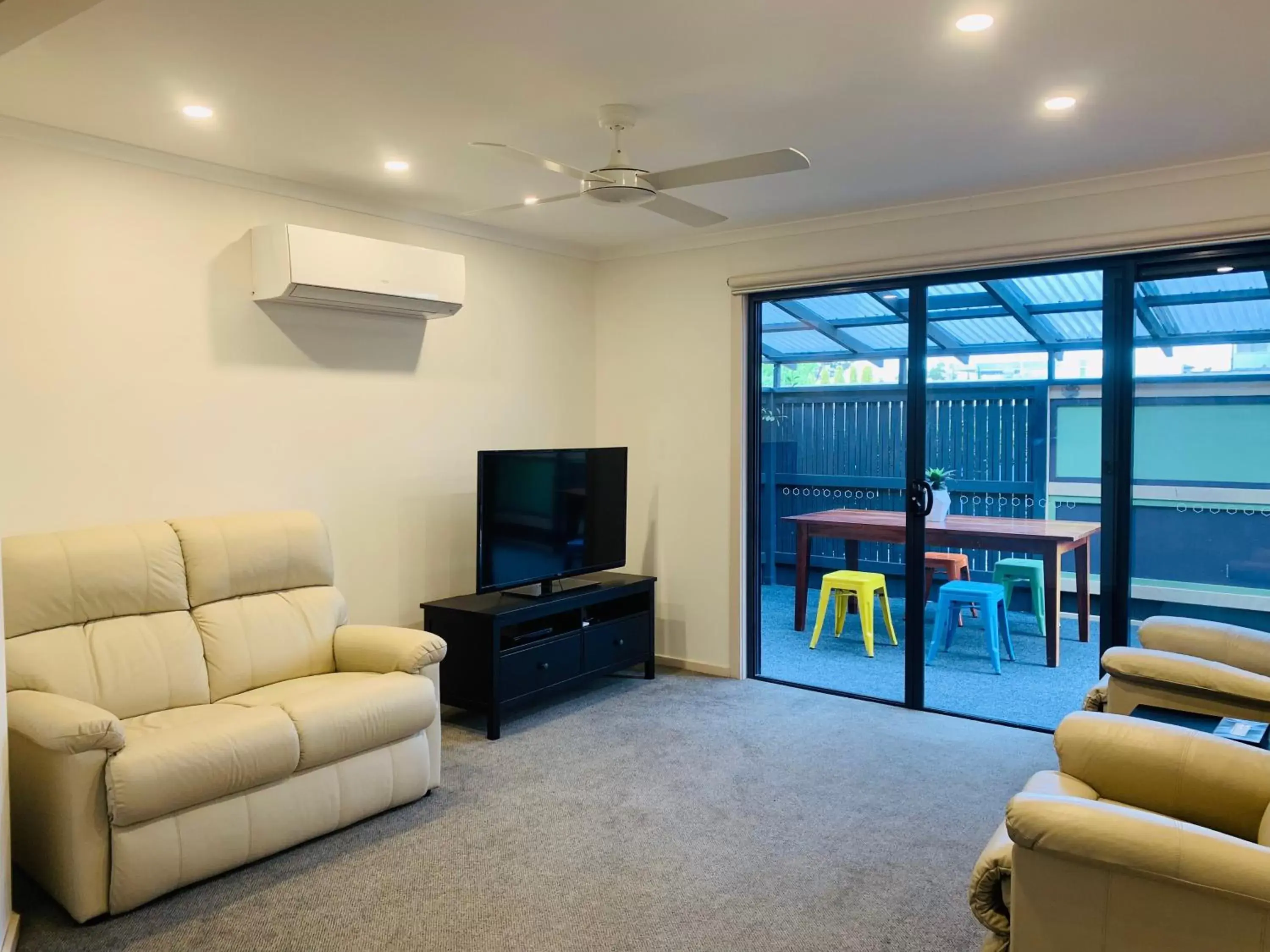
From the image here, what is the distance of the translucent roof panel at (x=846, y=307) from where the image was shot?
4691 mm

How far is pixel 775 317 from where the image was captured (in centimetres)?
→ 508

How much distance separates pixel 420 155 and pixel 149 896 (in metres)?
2.73

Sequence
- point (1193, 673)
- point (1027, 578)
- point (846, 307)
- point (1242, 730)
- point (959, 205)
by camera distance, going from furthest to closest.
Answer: point (846, 307), point (1027, 578), point (959, 205), point (1193, 673), point (1242, 730)

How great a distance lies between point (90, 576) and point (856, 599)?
3.61 meters

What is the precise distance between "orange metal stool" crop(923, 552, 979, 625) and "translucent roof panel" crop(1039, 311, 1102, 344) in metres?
1.15

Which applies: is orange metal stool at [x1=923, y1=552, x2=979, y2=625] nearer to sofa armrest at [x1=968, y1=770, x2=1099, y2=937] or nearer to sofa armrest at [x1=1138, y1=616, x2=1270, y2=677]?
sofa armrest at [x1=1138, y1=616, x2=1270, y2=677]

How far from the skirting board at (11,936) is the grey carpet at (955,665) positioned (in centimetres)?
358

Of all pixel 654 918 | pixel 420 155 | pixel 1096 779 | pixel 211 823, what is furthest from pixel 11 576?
pixel 1096 779

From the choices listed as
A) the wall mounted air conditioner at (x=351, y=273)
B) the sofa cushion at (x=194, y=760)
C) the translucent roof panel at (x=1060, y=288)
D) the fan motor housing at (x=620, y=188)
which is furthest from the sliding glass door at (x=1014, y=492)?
the sofa cushion at (x=194, y=760)

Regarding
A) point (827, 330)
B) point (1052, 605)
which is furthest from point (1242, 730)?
point (827, 330)

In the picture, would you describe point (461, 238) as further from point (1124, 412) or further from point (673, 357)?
point (1124, 412)

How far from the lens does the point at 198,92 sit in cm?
290

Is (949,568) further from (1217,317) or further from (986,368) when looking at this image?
(1217,317)

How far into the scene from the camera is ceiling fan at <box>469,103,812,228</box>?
270 cm
